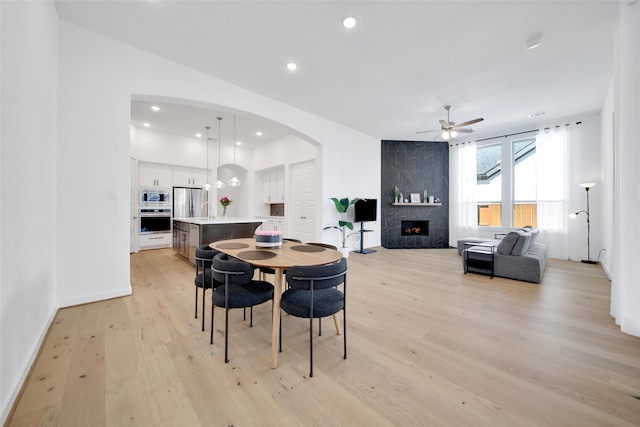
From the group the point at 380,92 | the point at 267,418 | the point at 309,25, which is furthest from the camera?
the point at 380,92

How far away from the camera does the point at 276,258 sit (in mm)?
1950

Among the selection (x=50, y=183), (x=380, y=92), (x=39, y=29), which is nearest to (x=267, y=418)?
(x=50, y=183)

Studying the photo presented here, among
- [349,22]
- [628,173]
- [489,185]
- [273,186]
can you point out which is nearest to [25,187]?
[349,22]

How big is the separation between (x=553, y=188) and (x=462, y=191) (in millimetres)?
1763

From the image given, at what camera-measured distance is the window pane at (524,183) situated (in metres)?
5.66

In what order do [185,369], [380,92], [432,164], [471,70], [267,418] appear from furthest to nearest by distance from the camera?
[432,164] → [380,92] → [471,70] → [185,369] → [267,418]

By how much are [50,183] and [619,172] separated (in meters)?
5.45

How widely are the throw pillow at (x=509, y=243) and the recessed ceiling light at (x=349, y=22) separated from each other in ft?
12.2

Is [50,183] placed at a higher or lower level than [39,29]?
lower

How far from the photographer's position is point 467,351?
75.2 inches

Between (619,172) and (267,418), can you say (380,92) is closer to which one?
(619,172)

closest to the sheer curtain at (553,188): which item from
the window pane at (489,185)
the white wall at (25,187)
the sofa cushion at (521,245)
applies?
the window pane at (489,185)

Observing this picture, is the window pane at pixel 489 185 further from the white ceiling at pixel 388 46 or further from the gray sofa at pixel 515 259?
the gray sofa at pixel 515 259

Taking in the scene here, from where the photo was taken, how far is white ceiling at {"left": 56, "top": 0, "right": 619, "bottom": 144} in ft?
7.89
